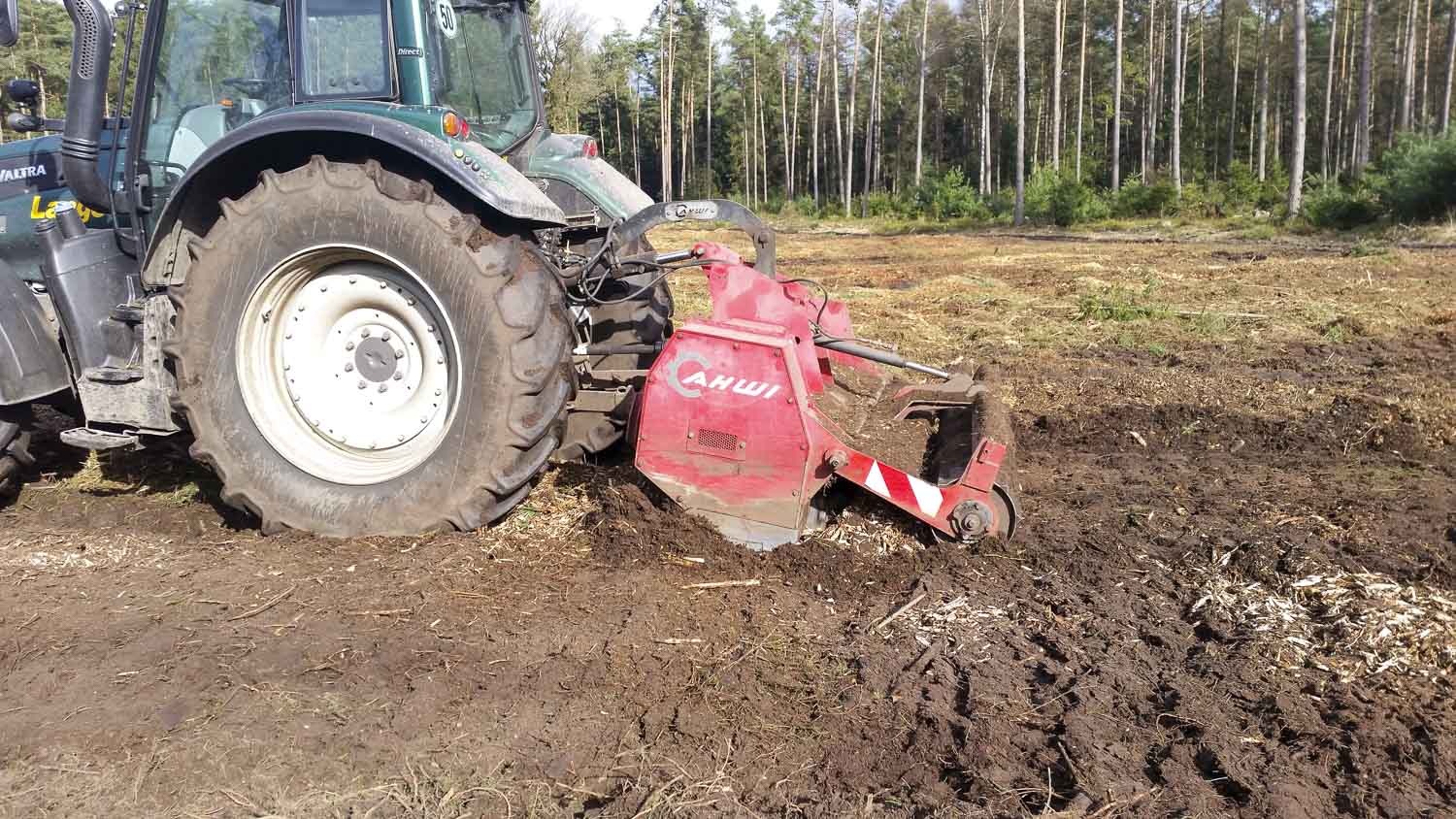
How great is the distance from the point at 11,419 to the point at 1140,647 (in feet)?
14.8

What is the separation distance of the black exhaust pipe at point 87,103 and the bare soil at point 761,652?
142 cm

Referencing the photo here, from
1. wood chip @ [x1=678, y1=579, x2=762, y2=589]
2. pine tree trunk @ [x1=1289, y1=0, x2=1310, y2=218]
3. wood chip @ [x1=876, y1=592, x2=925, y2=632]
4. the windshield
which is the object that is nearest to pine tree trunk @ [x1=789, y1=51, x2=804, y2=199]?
pine tree trunk @ [x1=1289, y1=0, x2=1310, y2=218]

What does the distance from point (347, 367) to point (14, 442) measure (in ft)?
5.13

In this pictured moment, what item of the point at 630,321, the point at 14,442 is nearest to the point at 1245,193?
the point at 630,321

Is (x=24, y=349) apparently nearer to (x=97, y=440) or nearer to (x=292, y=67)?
(x=97, y=440)

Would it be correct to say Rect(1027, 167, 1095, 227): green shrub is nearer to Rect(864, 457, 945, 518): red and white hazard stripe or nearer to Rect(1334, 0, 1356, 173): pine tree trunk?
Rect(1334, 0, 1356, 173): pine tree trunk

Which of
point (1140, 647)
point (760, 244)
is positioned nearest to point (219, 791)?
point (1140, 647)

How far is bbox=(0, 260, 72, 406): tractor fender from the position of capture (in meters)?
4.07

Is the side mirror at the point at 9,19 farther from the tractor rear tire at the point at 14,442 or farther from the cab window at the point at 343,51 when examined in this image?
the tractor rear tire at the point at 14,442

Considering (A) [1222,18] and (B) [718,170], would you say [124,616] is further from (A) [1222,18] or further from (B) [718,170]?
(B) [718,170]

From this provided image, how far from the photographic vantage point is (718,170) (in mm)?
60219

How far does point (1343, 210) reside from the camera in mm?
20531

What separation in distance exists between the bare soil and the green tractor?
1.25 ft

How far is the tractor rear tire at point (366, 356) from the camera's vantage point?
3.68 meters
